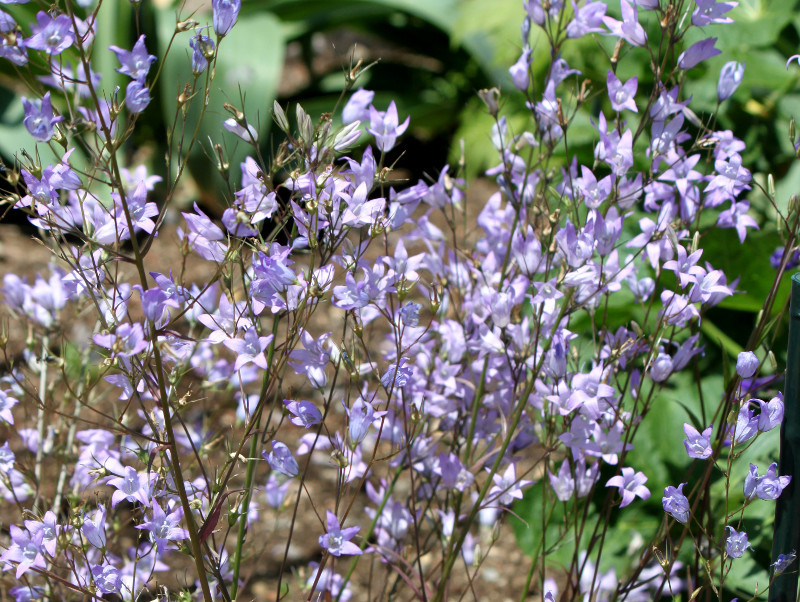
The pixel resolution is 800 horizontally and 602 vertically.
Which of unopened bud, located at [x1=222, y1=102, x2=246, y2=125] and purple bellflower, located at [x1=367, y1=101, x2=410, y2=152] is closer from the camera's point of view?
unopened bud, located at [x1=222, y1=102, x2=246, y2=125]

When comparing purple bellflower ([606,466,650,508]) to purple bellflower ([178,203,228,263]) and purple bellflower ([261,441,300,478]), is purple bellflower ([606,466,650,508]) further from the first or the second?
purple bellflower ([178,203,228,263])

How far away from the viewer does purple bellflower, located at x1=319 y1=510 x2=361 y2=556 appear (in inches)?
29.4

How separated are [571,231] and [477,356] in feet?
1.10

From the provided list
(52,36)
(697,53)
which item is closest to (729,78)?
(697,53)

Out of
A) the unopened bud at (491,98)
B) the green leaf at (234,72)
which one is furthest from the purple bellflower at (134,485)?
the green leaf at (234,72)

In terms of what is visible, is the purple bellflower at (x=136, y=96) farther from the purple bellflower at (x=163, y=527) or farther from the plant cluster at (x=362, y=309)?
the purple bellflower at (x=163, y=527)

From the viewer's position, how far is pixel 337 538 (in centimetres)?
76

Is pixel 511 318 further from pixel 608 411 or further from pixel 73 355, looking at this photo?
pixel 73 355

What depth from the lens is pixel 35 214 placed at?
719 mm

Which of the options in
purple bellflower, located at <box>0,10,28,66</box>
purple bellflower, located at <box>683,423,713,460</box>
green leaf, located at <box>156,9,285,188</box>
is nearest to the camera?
purple bellflower, located at <box>0,10,28,66</box>

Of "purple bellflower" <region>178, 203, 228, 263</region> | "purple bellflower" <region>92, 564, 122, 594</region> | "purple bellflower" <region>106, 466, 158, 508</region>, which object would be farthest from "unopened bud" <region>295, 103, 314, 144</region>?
"purple bellflower" <region>92, 564, 122, 594</region>

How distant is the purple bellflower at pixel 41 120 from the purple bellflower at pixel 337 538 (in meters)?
0.40

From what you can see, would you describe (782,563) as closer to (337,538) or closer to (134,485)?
(337,538)

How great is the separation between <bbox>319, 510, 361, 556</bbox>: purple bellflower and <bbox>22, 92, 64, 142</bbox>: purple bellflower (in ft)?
1.32
